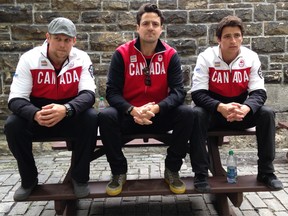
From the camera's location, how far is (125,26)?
17.9ft

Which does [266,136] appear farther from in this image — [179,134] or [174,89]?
[174,89]

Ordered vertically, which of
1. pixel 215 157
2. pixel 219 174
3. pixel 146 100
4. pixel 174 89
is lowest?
pixel 219 174

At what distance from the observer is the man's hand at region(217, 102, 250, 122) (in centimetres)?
296

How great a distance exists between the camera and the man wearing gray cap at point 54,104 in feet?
9.25

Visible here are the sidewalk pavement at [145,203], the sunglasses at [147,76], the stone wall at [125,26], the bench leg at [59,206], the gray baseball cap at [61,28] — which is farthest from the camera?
the stone wall at [125,26]

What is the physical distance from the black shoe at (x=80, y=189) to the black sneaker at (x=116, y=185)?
17cm

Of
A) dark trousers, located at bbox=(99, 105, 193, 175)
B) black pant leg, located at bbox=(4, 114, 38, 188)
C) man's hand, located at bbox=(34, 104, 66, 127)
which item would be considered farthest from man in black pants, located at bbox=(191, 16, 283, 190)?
black pant leg, located at bbox=(4, 114, 38, 188)

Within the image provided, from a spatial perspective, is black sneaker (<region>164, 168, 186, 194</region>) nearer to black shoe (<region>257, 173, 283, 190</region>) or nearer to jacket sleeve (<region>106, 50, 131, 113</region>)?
black shoe (<region>257, 173, 283, 190</region>)

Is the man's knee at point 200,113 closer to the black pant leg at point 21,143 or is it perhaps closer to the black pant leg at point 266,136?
the black pant leg at point 266,136

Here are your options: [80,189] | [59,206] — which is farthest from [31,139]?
[59,206]

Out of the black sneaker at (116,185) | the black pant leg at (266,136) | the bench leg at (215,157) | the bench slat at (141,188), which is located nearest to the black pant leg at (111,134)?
the black sneaker at (116,185)

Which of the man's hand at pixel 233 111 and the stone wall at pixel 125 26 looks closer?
the man's hand at pixel 233 111

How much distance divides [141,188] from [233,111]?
988 millimetres

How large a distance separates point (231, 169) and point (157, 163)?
2.04 meters
